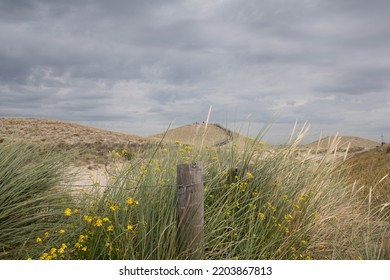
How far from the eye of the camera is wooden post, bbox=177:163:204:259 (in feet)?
13.0

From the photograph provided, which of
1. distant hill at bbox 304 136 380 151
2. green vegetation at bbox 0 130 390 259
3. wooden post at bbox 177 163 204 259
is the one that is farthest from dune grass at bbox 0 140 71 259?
distant hill at bbox 304 136 380 151

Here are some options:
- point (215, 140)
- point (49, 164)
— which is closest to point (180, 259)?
point (49, 164)

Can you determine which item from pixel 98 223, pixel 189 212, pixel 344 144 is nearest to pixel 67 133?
pixel 344 144

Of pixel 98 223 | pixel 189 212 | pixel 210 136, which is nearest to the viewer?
pixel 98 223

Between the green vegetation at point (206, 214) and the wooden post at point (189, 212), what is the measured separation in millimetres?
105

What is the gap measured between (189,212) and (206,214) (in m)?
0.68

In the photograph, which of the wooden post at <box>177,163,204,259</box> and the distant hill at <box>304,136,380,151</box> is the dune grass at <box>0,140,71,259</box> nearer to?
the wooden post at <box>177,163,204,259</box>

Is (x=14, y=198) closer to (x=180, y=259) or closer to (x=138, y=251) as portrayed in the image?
(x=138, y=251)

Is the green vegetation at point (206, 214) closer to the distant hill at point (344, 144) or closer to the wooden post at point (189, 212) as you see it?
the wooden post at point (189, 212)

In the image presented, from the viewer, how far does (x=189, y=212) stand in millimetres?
3957

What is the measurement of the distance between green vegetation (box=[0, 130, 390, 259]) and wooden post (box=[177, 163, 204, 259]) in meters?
0.11

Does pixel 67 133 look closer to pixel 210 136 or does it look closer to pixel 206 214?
pixel 210 136

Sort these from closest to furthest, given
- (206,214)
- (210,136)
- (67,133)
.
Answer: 1. (206,214)
2. (210,136)
3. (67,133)

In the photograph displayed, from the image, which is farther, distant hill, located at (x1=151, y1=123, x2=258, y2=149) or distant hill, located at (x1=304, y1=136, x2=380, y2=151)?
distant hill, located at (x1=304, y1=136, x2=380, y2=151)
